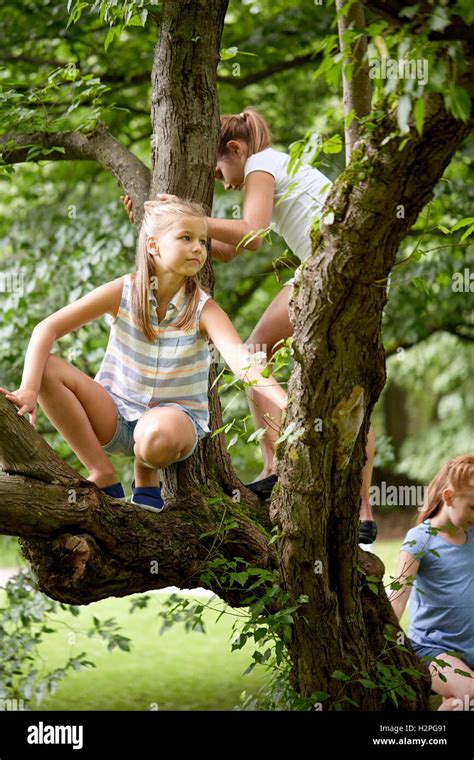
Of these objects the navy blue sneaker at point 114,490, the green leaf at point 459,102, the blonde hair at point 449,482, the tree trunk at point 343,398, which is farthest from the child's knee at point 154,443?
the green leaf at point 459,102

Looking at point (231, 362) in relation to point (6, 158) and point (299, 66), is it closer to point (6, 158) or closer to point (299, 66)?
point (6, 158)

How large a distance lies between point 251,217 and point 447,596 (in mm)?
1729

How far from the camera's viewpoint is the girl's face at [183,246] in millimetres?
3457

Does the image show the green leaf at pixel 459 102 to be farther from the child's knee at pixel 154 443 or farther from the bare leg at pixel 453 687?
the bare leg at pixel 453 687

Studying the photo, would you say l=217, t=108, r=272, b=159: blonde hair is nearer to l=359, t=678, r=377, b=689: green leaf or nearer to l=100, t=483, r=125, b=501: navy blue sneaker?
l=100, t=483, r=125, b=501: navy blue sneaker

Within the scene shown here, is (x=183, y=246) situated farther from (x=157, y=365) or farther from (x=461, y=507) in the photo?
(x=461, y=507)

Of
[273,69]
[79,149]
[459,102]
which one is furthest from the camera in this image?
[273,69]

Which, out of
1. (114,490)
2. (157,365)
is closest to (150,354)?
(157,365)

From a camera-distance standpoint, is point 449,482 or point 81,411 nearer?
point 81,411

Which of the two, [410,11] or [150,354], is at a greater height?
[410,11]

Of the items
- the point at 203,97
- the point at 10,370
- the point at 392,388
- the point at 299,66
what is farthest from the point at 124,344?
the point at 392,388

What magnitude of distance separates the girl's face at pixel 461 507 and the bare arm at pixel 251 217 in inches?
50.8

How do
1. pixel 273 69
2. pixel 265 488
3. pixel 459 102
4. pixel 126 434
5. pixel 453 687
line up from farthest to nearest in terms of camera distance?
pixel 273 69 < pixel 265 488 < pixel 453 687 < pixel 126 434 < pixel 459 102

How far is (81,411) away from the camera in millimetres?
3383
